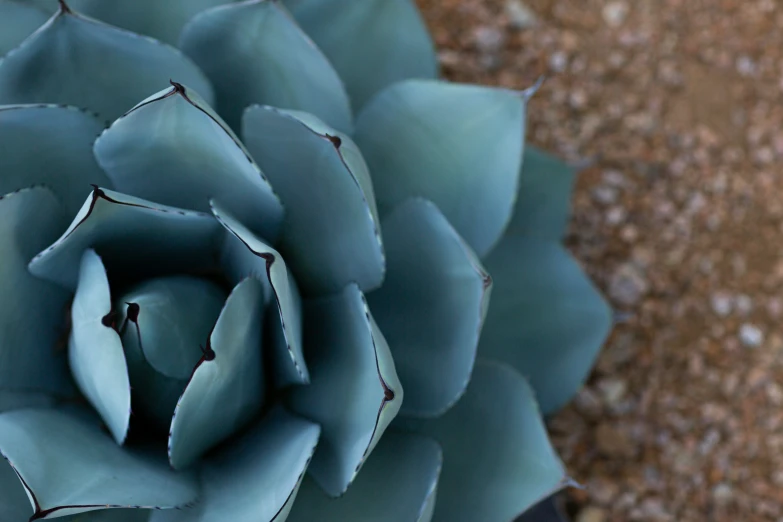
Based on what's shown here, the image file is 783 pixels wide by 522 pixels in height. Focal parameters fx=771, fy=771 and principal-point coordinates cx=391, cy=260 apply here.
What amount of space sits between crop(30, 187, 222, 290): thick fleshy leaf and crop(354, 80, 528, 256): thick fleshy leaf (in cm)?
21

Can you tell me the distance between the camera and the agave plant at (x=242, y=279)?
64 cm

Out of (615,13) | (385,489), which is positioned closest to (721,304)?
(615,13)

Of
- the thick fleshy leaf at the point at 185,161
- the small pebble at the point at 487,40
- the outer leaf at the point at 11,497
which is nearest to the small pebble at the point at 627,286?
the small pebble at the point at 487,40

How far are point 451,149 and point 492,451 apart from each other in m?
0.32

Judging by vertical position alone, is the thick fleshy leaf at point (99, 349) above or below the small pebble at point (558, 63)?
above

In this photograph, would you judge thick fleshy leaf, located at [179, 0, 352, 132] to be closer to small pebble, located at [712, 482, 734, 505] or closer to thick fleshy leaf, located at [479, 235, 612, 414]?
thick fleshy leaf, located at [479, 235, 612, 414]

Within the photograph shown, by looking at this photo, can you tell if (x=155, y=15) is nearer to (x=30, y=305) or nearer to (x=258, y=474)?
(x=30, y=305)

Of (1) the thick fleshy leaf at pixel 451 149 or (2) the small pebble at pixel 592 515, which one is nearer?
(1) the thick fleshy leaf at pixel 451 149

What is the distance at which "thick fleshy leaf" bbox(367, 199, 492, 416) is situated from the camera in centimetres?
71

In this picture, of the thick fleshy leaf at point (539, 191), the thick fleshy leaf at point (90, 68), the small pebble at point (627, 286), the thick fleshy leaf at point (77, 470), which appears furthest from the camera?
the small pebble at point (627, 286)

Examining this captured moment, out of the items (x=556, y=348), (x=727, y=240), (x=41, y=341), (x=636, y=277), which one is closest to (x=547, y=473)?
(x=556, y=348)

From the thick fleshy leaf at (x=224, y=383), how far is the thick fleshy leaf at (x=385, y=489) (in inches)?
4.2

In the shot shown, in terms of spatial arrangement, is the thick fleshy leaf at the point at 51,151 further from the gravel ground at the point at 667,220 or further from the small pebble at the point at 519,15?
the small pebble at the point at 519,15

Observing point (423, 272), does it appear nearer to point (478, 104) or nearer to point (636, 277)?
point (478, 104)
